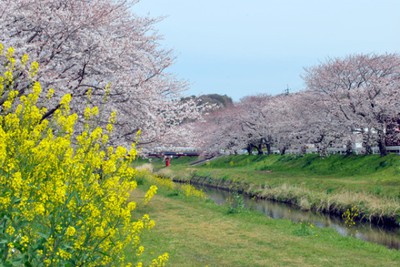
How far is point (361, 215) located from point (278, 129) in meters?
29.7

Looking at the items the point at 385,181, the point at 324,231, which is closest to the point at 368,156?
the point at 385,181

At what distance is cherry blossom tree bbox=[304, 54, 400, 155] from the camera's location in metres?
34.3

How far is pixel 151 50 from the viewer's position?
60.0 ft

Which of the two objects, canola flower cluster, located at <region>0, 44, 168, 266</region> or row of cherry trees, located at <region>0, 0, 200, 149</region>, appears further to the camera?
row of cherry trees, located at <region>0, 0, 200, 149</region>

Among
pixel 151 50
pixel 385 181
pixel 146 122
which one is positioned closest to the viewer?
pixel 146 122

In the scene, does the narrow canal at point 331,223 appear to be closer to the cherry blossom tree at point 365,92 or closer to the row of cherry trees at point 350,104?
the row of cherry trees at point 350,104

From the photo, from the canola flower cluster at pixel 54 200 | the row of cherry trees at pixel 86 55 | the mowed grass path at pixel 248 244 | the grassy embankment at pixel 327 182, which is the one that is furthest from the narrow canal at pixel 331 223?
the canola flower cluster at pixel 54 200

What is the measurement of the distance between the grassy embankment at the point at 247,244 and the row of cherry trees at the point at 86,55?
141 inches

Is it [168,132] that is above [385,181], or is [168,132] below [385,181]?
above

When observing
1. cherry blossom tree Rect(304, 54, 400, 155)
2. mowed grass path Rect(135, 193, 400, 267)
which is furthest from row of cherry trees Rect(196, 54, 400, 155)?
mowed grass path Rect(135, 193, 400, 267)

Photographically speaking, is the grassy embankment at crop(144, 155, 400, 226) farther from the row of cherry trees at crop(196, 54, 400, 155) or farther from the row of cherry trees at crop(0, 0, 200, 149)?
the row of cherry trees at crop(0, 0, 200, 149)

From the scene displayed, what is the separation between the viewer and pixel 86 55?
13.1 meters

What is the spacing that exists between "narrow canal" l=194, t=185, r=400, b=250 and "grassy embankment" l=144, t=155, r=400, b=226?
782 millimetres

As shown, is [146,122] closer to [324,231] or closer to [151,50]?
[151,50]
